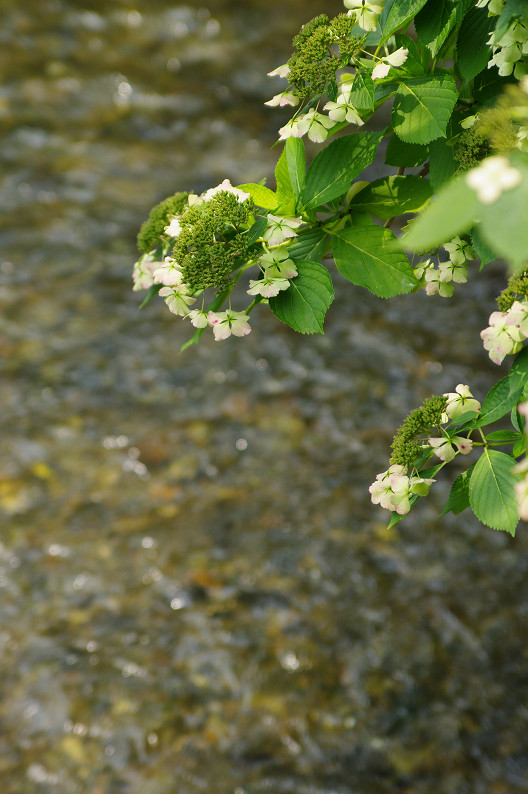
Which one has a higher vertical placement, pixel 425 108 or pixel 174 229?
pixel 425 108

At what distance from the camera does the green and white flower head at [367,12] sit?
0.84 meters

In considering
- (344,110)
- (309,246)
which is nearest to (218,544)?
(309,246)

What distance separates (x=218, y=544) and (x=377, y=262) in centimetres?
256

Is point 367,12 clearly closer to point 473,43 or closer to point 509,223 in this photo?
point 473,43

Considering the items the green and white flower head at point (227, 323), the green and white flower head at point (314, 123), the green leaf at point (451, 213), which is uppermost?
the green leaf at point (451, 213)

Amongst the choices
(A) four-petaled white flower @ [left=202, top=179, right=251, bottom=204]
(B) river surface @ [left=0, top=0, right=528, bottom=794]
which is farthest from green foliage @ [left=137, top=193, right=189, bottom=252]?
(B) river surface @ [left=0, top=0, right=528, bottom=794]

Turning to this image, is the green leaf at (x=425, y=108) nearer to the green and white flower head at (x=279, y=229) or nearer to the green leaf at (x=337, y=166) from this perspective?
the green leaf at (x=337, y=166)

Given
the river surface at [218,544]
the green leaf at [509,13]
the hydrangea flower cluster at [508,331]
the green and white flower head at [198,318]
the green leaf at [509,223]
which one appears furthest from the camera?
the river surface at [218,544]

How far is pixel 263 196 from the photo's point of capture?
33.7 inches

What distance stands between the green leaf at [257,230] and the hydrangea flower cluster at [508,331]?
264 mm

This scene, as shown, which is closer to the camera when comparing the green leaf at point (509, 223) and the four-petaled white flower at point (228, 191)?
the green leaf at point (509, 223)

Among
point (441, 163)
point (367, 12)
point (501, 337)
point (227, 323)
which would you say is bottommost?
point (227, 323)

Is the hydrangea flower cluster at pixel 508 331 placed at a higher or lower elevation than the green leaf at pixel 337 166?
lower

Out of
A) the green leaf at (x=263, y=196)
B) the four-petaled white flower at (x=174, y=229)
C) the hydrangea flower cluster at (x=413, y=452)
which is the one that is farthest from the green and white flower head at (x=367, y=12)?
the hydrangea flower cluster at (x=413, y=452)
